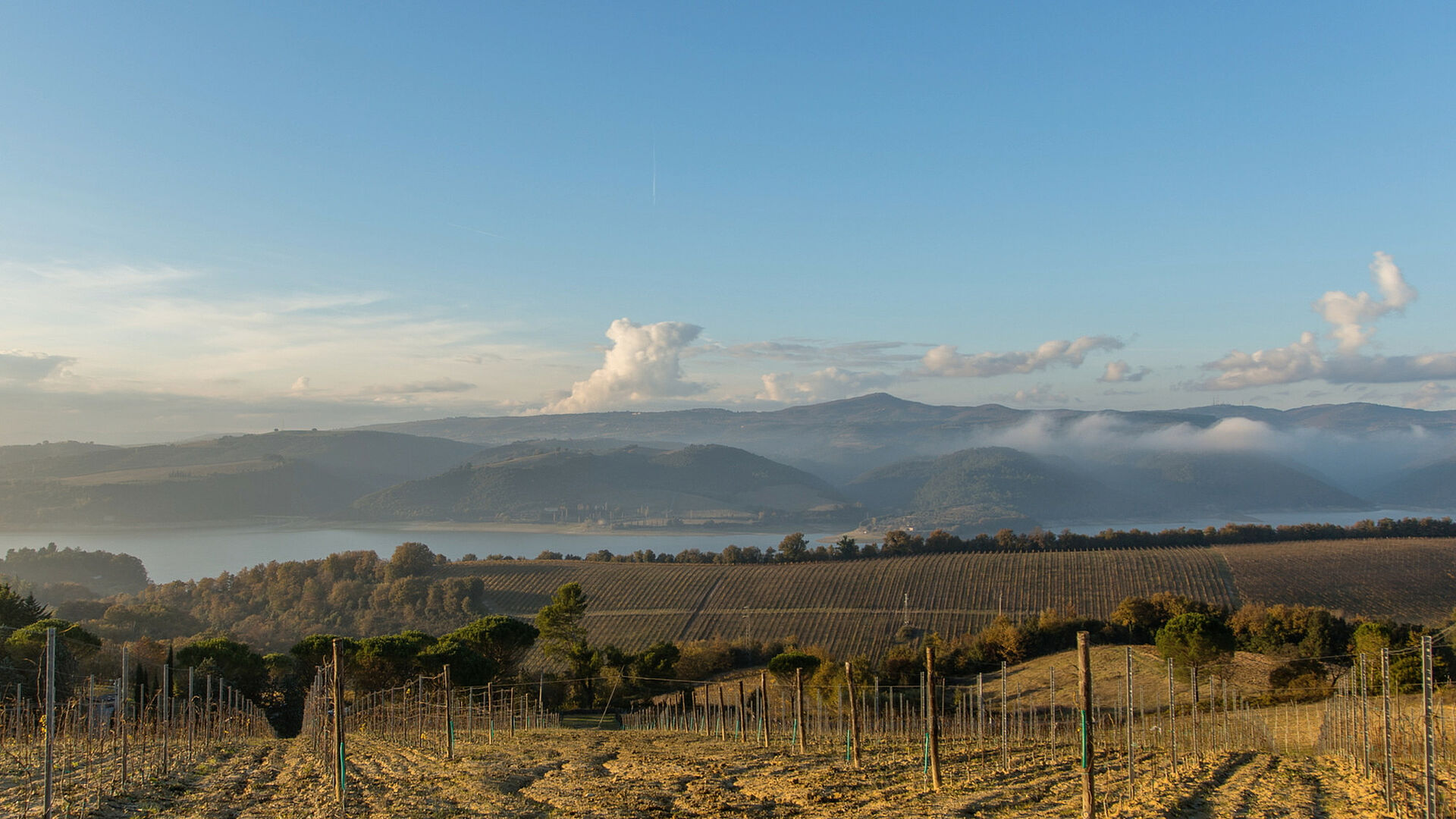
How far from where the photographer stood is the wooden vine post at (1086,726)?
11.3 metres

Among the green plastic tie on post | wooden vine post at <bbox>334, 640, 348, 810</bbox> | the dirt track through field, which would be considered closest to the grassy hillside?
the dirt track through field

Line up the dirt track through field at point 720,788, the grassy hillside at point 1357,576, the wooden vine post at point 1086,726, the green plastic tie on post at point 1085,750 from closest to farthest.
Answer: the green plastic tie on post at point 1085,750 < the wooden vine post at point 1086,726 < the dirt track through field at point 720,788 < the grassy hillside at point 1357,576

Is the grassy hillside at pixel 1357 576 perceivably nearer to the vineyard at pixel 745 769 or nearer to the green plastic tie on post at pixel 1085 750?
the vineyard at pixel 745 769

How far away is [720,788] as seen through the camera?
49.5ft

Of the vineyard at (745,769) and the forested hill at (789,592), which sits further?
the forested hill at (789,592)

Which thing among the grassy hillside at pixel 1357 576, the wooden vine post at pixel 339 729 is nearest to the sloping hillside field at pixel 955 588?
the grassy hillside at pixel 1357 576

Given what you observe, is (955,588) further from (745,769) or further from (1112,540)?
(745,769)

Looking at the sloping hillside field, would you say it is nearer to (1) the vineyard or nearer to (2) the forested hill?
(2) the forested hill

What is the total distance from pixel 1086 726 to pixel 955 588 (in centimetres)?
7052

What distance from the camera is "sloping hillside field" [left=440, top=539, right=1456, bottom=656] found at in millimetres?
69562

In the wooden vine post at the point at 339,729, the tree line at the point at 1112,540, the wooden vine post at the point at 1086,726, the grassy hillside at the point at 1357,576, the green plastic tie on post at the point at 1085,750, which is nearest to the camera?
the green plastic tie on post at the point at 1085,750

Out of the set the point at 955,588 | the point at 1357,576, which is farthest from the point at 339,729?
the point at 1357,576

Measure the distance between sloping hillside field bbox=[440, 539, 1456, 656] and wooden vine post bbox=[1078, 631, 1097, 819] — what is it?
53116mm

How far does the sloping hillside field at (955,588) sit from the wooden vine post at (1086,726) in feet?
174
